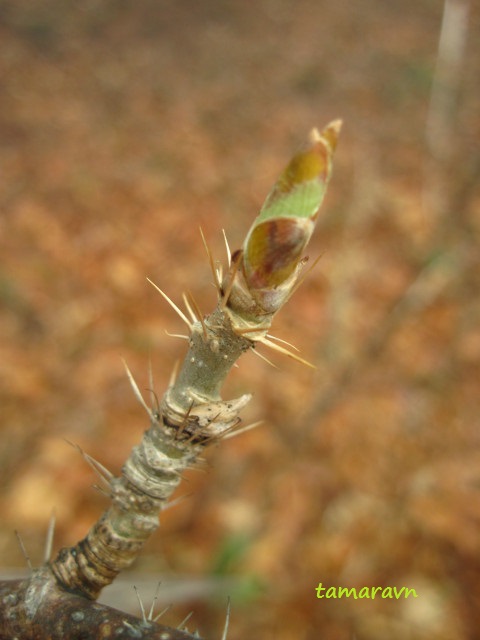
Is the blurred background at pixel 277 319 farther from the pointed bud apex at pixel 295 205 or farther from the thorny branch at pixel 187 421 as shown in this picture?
the pointed bud apex at pixel 295 205

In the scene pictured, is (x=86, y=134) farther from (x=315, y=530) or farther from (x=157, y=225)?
(x=315, y=530)

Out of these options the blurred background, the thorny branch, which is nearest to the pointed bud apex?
the thorny branch

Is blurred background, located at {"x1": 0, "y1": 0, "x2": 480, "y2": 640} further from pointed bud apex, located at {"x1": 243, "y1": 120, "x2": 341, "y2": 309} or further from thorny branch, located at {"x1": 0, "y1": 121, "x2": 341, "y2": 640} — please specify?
pointed bud apex, located at {"x1": 243, "y1": 120, "x2": 341, "y2": 309}

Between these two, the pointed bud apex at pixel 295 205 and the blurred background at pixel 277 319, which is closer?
the pointed bud apex at pixel 295 205

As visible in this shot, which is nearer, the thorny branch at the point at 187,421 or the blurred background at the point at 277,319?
the thorny branch at the point at 187,421

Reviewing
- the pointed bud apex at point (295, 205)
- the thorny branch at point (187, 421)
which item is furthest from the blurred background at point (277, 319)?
the pointed bud apex at point (295, 205)

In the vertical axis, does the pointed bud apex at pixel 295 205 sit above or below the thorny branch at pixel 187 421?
above

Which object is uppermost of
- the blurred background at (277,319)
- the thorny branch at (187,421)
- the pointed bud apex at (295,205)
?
the blurred background at (277,319)

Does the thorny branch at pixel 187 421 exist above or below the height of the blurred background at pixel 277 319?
below
